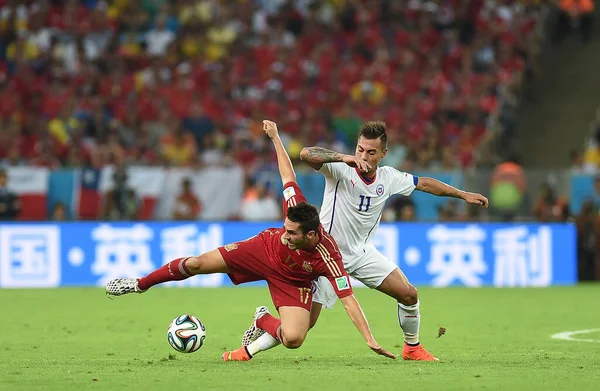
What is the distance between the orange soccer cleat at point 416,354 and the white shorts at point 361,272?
0.62m

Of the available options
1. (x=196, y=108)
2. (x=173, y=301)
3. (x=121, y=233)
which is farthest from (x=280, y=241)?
(x=196, y=108)

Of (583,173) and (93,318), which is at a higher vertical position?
(583,173)

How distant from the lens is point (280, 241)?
955 cm

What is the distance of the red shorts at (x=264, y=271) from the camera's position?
962 cm

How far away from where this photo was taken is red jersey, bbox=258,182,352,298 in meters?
9.21

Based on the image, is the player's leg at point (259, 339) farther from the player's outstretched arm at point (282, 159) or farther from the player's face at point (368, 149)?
the player's face at point (368, 149)

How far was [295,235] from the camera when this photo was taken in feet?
29.7

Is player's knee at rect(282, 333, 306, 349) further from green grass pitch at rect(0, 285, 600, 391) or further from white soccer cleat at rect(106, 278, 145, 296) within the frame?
white soccer cleat at rect(106, 278, 145, 296)

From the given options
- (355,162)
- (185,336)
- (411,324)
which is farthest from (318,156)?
(185,336)

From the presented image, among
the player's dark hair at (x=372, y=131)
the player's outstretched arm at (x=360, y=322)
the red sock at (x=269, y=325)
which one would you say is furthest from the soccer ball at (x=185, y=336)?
the player's dark hair at (x=372, y=131)

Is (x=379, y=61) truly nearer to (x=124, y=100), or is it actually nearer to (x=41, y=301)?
(x=124, y=100)

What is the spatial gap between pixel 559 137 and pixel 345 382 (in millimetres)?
18392

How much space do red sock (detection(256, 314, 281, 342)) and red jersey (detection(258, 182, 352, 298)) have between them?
15.0 inches

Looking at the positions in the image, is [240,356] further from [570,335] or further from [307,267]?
[570,335]
